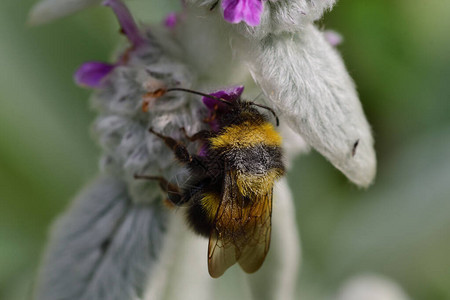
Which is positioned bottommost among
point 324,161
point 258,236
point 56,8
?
point 324,161

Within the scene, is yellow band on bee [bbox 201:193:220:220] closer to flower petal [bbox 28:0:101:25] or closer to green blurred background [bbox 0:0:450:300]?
flower petal [bbox 28:0:101:25]

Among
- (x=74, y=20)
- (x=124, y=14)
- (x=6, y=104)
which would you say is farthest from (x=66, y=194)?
(x=124, y=14)

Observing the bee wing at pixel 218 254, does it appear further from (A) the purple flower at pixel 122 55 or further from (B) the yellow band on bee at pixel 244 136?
(A) the purple flower at pixel 122 55

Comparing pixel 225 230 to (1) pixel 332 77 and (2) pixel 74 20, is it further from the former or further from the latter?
(2) pixel 74 20

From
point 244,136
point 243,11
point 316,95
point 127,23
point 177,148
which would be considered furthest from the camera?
point 127,23

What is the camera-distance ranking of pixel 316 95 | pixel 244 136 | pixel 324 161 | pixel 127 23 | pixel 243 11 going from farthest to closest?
pixel 324 161, pixel 127 23, pixel 244 136, pixel 316 95, pixel 243 11

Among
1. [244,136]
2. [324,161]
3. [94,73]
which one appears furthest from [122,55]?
[324,161]

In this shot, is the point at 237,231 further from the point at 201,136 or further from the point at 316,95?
the point at 316,95
